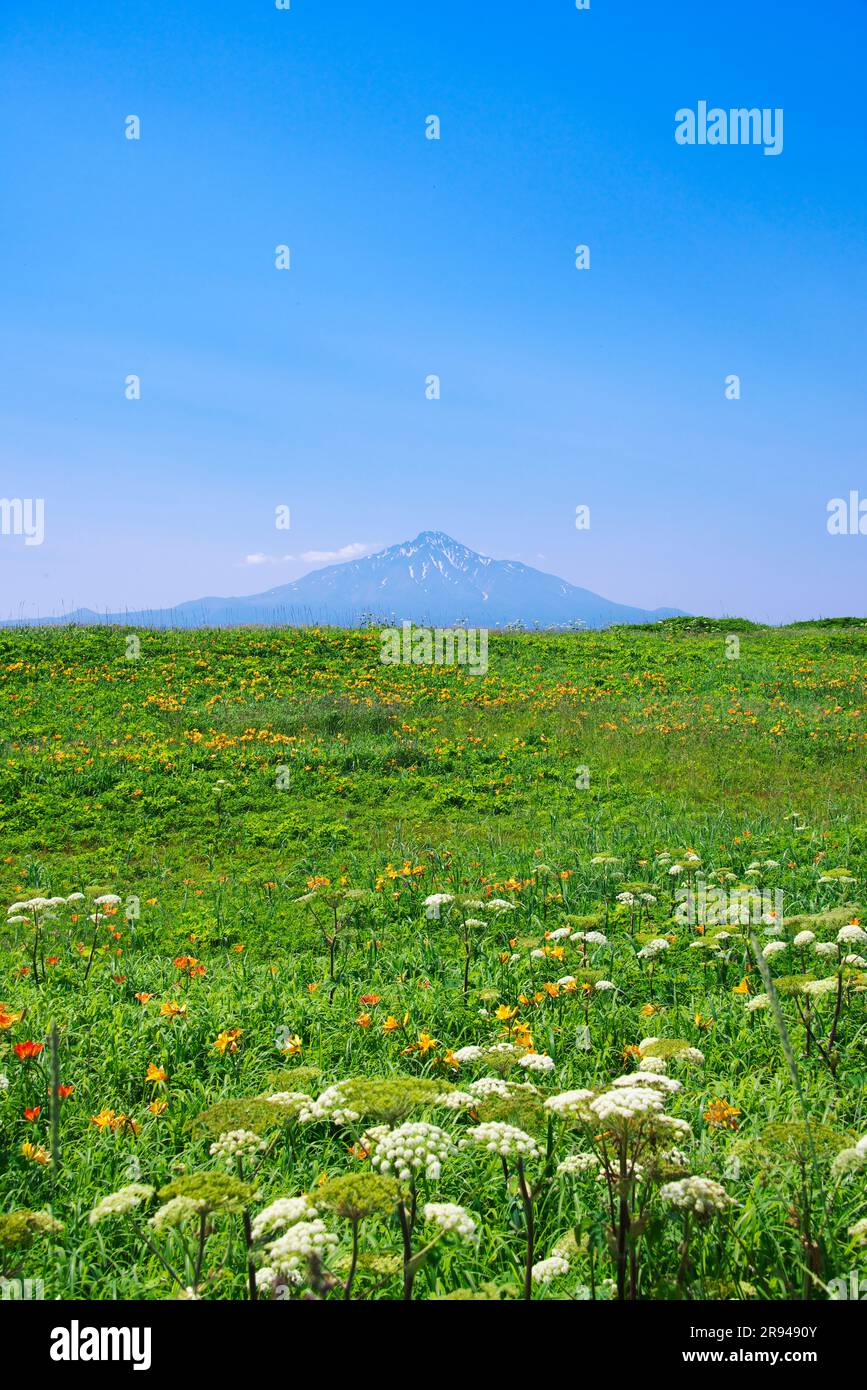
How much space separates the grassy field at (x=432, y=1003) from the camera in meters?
2.59

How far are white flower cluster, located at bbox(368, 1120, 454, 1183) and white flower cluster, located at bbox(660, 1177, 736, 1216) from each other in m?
0.70

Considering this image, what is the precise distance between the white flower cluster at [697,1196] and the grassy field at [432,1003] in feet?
0.04

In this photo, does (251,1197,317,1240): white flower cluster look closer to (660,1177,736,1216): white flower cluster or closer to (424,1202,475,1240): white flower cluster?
(424,1202,475,1240): white flower cluster

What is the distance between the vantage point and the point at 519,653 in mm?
27156

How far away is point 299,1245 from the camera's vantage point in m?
2.00

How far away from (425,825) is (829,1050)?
8.65 metres

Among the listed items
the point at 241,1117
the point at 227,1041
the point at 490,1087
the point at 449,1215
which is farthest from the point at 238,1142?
the point at 227,1041

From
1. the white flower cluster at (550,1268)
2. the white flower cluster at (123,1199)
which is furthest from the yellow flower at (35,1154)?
the white flower cluster at (550,1268)

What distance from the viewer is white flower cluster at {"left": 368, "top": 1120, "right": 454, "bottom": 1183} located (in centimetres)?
223

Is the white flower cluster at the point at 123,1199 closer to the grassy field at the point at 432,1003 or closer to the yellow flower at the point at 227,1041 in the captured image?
the grassy field at the point at 432,1003

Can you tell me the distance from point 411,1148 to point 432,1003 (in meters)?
3.36

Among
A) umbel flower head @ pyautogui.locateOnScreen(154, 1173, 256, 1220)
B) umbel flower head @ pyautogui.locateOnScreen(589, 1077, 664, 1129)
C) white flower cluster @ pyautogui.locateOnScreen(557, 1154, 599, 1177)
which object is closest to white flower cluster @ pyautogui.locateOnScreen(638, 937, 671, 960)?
white flower cluster @ pyautogui.locateOnScreen(557, 1154, 599, 1177)

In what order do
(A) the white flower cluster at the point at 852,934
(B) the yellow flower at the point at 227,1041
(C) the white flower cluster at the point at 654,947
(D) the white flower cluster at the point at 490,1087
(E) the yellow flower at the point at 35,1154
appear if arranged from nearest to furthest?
(D) the white flower cluster at the point at 490,1087 → (E) the yellow flower at the point at 35,1154 → (A) the white flower cluster at the point at 852,934 → (B) the yellow flower at the point at 227,1041 → (C) the white flower cluster at the point at 654,947
